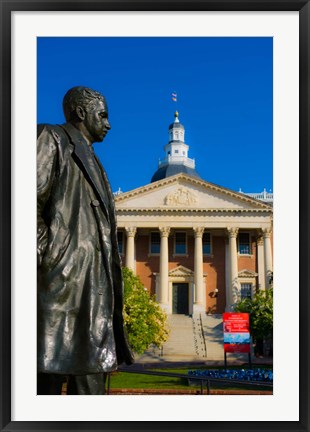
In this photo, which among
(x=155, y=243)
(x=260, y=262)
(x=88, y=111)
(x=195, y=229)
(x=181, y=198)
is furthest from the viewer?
(x=155, y=243)

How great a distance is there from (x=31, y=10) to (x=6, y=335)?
2.07m

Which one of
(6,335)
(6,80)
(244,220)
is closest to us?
(6,335)

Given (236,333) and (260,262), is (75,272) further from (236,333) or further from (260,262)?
(260,262)

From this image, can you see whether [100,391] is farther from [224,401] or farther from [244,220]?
[244,220]

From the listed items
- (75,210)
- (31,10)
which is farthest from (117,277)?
(31,10)

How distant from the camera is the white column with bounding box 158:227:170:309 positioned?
51.5 m

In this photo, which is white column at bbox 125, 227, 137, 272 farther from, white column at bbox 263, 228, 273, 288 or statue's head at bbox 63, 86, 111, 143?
statue's head at bbox 63, 86, 111, 143

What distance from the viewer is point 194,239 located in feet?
177

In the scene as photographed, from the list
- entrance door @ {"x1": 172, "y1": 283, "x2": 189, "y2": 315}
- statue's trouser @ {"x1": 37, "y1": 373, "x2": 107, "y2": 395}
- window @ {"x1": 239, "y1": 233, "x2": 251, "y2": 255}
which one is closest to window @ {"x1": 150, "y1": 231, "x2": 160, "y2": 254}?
entrance door @ {"x1": 172, "y1": 283, "x2": 189, "y2": 315}

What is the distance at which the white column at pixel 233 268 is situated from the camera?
169ft

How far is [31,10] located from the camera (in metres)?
3.69

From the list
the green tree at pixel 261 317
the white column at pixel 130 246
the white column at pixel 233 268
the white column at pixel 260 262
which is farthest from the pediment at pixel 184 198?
the green tree at pixel 261 317

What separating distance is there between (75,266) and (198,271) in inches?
1912

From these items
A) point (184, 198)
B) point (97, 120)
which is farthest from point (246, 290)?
point (97, 120)
